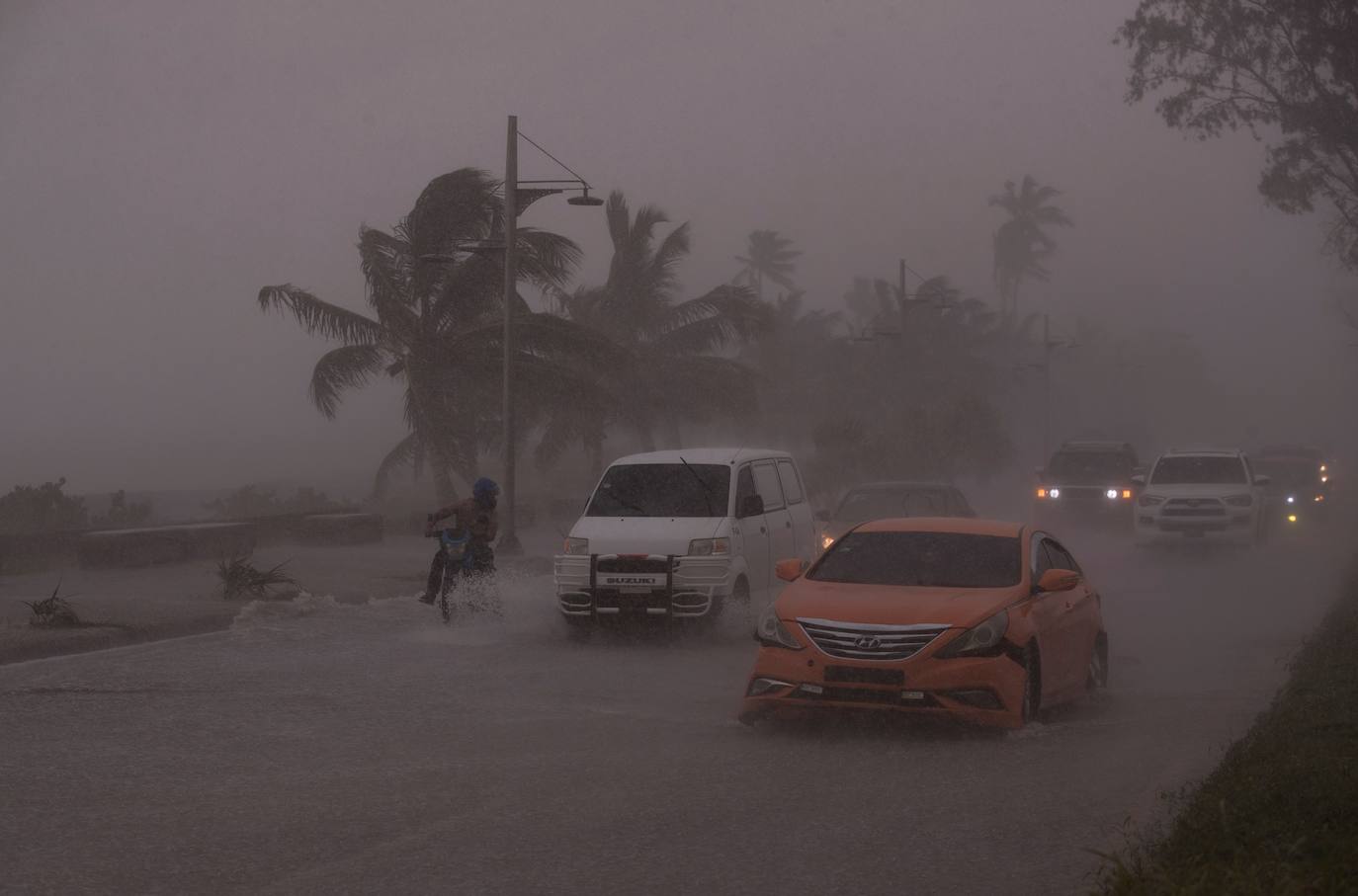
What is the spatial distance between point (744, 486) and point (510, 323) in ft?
37.7

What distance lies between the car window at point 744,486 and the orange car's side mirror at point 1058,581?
17.3 feet

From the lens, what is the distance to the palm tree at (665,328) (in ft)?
141

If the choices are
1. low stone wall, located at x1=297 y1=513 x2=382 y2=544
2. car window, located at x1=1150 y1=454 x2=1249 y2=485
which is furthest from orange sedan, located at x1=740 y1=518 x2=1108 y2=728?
low stone wall, located at x1=297 y1=513 x2=382 y2=544

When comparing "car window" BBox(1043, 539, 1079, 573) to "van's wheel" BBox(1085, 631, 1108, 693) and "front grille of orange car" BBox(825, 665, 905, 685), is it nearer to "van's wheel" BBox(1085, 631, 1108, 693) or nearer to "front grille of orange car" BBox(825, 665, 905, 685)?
"van's wheel" BBox(1085, 631, 1108, 693)

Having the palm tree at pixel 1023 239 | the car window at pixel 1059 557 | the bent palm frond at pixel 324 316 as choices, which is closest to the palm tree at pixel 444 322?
the bent palm frond at pixel 324 316

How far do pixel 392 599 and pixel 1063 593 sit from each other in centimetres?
1037

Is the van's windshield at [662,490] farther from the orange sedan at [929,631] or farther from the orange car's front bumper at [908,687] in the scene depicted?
the orange car's front bumper at [908,687]

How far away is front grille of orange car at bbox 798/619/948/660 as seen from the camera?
30.3ft

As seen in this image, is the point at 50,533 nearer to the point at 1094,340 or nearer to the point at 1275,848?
the point at 1275,848

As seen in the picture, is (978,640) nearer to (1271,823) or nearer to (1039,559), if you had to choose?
(1039,559)

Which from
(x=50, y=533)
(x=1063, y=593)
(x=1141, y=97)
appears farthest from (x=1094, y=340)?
(x=1063, y=593)

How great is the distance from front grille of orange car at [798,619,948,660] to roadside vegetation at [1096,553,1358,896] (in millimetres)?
1984

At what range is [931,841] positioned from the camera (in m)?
6.68

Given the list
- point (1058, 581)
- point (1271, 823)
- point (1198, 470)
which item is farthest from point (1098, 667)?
point (1198, 470)
